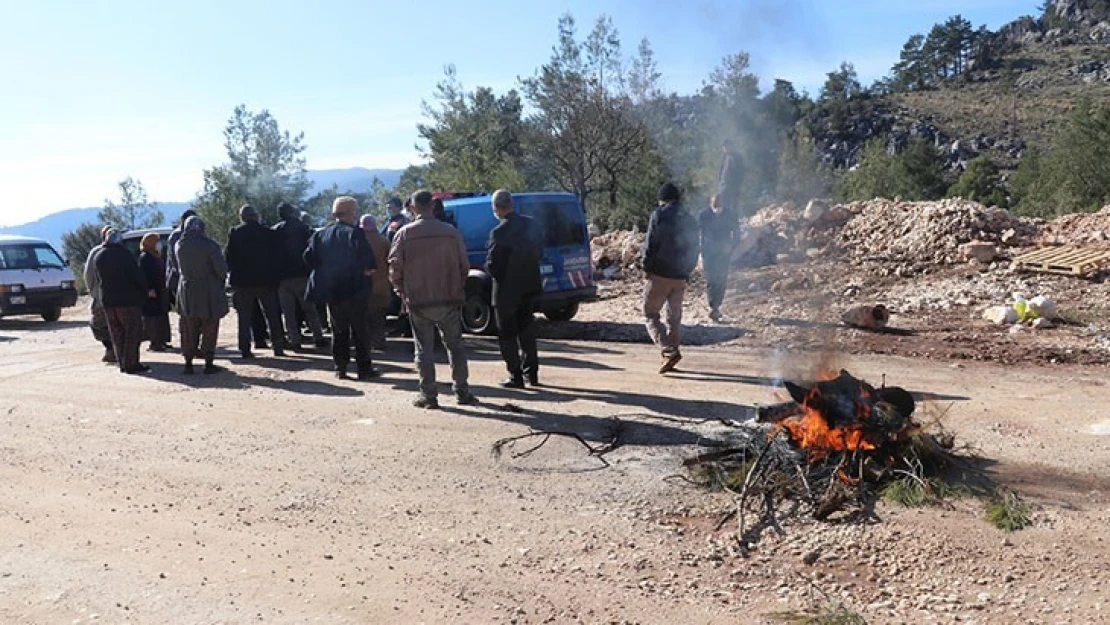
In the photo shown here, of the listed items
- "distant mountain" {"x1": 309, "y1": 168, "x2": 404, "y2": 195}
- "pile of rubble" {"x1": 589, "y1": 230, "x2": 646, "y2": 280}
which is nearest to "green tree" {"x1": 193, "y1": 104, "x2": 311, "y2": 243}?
"distant mountain" {"x1": 309, "y1": 168, "x2": 404, "y2": 195}

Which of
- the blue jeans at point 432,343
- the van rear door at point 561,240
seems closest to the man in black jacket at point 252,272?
the van rear door at point 561,240

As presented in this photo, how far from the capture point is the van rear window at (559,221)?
12.6 metres

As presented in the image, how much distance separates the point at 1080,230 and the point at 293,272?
13.8 m

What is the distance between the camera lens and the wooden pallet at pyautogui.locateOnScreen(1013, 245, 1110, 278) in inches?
527

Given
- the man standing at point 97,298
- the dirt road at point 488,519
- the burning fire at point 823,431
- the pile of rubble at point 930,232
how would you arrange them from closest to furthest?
the dirt road at point 488,519 < the burning fire at point 823,431 < the man standing at point 97,298 < the pile of rubble at point 930,232

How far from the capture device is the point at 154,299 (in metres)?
12.4

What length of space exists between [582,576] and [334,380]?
574 cm

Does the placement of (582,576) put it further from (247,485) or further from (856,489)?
(247,485)

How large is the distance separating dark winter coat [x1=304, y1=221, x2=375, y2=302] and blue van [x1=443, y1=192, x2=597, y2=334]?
310 centimetres

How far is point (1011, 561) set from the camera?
432 cm

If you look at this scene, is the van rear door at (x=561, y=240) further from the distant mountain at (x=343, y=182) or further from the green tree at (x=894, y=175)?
the distant mountain at (x=343, y=182)

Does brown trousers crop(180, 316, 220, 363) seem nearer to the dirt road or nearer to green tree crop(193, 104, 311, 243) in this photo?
the dirt road

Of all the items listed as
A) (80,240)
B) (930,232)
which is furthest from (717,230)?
(80,240)

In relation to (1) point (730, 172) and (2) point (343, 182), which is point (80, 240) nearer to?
(2) point (343, 182)
